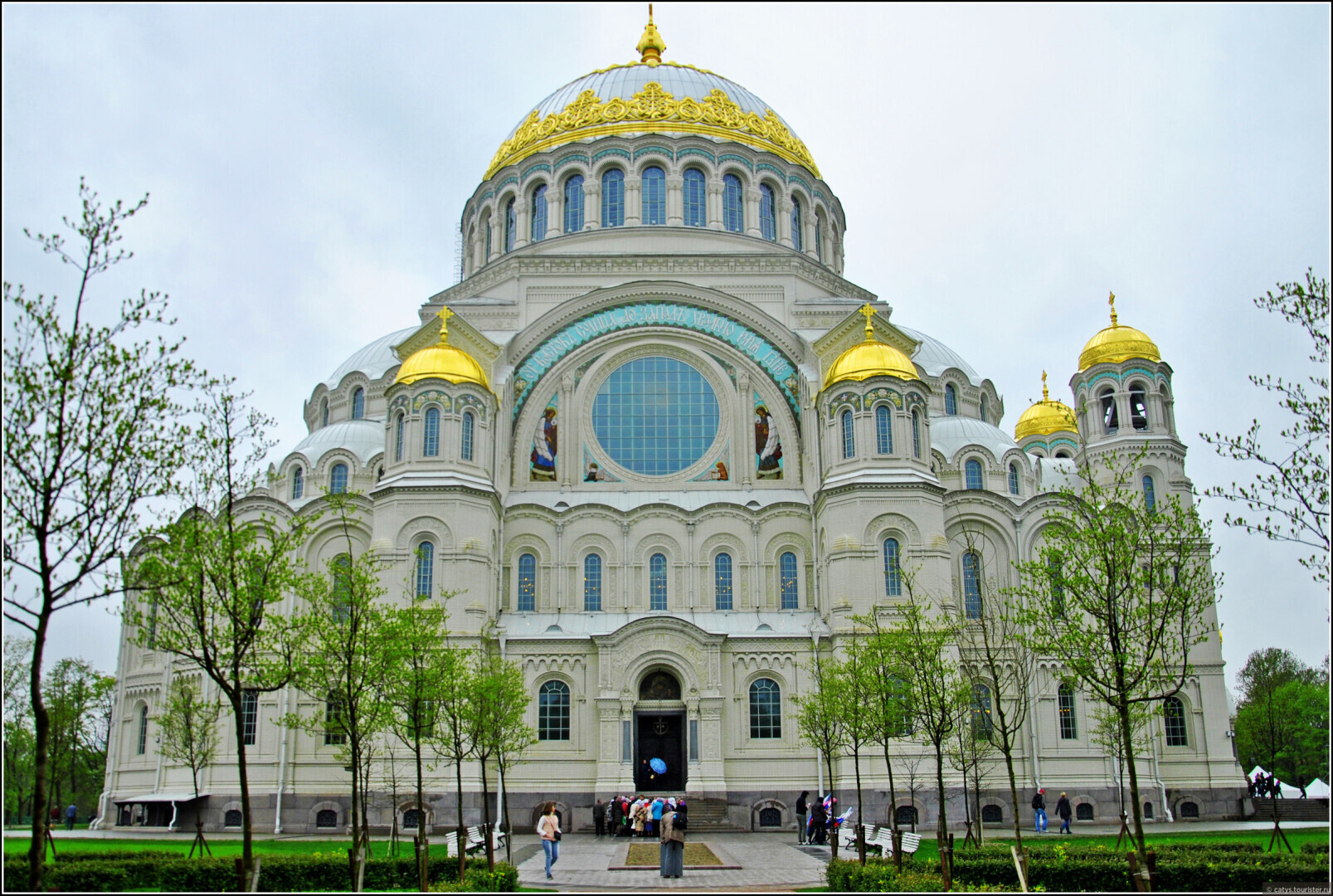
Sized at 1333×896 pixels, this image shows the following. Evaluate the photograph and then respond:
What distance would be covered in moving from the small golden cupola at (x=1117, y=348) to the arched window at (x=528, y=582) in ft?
69.5

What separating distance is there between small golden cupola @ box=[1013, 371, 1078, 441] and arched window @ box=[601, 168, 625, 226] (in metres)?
18.5

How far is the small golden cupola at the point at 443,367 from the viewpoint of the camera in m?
36.3

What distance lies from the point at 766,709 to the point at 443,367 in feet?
47.3

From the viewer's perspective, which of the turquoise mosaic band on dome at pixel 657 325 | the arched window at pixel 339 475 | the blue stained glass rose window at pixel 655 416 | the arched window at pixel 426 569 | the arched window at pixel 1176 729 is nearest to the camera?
the arched window at pixel 426 569

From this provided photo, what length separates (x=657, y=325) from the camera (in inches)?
1564

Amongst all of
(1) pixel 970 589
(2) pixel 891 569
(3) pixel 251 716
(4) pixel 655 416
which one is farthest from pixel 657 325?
(3) pixel 251 716

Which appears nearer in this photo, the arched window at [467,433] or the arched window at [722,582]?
the arched window at [467,433]

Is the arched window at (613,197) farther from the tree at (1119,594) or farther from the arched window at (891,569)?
the tree at (1119,594)

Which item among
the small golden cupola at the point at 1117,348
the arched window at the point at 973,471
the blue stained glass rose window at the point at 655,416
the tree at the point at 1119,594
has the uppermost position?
the small golden cupola at the point at 1117,348

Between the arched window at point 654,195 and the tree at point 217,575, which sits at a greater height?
the arched window at point 654,195

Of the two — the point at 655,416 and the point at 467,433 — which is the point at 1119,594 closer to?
the point at 467,433

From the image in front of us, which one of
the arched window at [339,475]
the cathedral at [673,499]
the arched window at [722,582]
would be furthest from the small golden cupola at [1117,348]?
the arched window at [339,475]

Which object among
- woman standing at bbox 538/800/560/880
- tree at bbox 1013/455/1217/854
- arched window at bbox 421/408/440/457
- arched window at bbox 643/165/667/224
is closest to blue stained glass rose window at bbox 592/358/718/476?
arched window at bbox 421/408/440/457

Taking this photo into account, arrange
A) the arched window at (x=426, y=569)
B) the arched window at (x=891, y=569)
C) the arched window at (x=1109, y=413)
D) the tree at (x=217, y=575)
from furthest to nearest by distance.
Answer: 1. the arched window at (x=1109, y=413)
2. the arched window at (x=426, y=569)
3. the arched window at (x=891, y=569)
4. the tree at (x=217, y=575)
